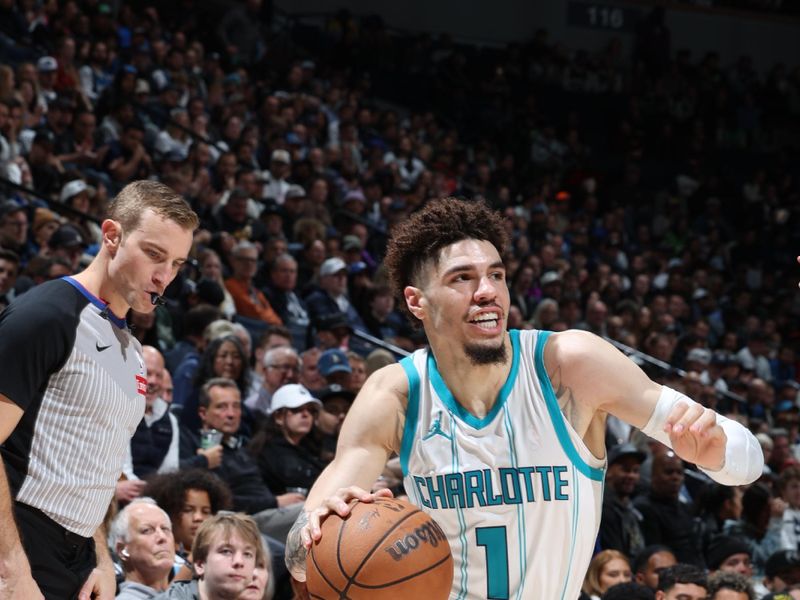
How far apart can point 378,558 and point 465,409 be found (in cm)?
71

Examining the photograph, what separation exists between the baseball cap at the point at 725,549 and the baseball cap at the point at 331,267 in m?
4.40

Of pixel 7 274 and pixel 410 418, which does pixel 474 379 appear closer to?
pixel 410 418

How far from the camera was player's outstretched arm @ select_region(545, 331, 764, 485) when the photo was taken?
311 cm

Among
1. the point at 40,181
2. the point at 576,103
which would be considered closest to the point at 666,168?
the point at 576,103

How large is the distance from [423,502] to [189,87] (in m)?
10.7

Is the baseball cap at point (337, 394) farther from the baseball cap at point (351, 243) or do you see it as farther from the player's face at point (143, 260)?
the baseball cap at point (351, 243)

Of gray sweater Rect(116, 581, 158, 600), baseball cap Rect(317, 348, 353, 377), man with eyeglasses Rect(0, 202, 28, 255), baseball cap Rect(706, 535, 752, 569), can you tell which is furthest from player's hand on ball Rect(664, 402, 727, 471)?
man with eyeglasses Rect(0, 202, 28, 255)

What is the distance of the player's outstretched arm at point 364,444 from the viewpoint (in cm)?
320

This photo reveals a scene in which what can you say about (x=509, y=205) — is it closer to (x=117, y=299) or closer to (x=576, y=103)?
(x=576, y=103)

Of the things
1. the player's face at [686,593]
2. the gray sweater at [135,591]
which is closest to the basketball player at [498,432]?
the gray sweater at [135,591]

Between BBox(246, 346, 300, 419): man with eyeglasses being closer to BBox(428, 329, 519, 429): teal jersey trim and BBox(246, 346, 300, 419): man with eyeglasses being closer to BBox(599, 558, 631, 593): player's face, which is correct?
BBox(599, 558, 631, 593): player's face

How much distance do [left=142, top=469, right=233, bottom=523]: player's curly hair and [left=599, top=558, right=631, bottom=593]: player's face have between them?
2.22 m

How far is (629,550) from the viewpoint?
25.3 feet

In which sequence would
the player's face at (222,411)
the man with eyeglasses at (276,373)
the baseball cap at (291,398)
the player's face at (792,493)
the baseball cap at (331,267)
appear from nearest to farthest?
the player's face at (222,411) < the baseball cap at (291,398) < the man with eyeglasses at (276,373) < the player's face at (792,493) < the baseball cap at (331,267)
